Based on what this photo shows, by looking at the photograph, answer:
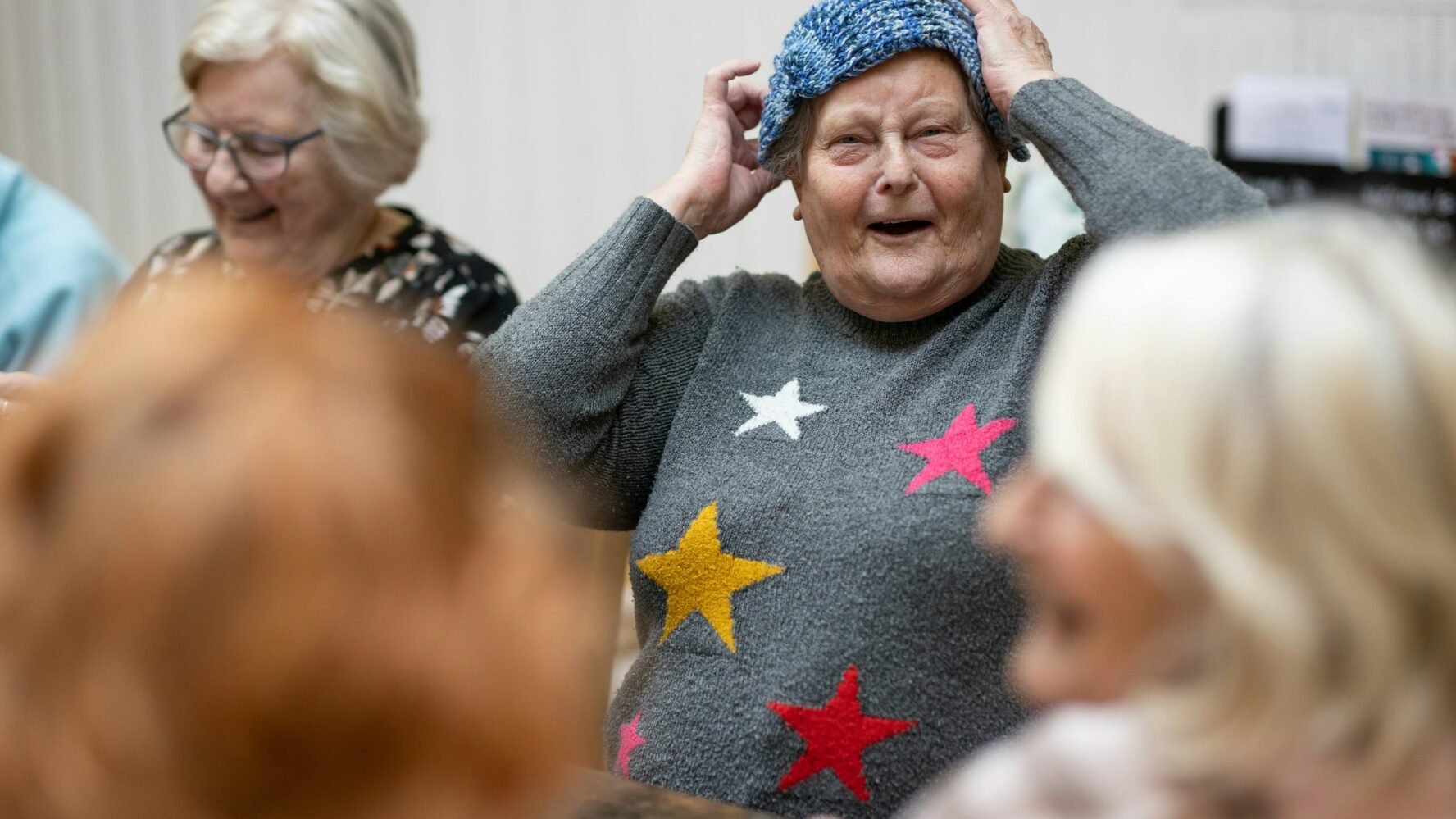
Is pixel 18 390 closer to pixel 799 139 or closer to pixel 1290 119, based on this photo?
pixel 799 139

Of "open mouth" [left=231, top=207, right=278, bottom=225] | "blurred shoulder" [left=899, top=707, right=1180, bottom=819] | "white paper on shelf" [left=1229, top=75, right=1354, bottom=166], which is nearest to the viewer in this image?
"blurred shoulder" [left=899, top=707, right=1180, bottom=819]

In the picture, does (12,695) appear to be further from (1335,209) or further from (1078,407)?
(1335,209)

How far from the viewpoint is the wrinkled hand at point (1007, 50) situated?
1333 mm

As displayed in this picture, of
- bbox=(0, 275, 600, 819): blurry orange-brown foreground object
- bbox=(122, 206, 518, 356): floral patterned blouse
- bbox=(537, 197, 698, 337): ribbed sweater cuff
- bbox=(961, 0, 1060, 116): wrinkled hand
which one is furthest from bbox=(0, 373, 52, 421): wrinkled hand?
bbox=(961, 0, 1060, 116): wrinkled hand

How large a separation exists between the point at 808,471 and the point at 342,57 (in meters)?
1.16

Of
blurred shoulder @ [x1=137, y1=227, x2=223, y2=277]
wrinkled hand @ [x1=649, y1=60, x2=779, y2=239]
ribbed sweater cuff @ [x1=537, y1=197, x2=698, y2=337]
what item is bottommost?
blurred shoulder @ [x1=137, y1=227, x2=223, y2=277]

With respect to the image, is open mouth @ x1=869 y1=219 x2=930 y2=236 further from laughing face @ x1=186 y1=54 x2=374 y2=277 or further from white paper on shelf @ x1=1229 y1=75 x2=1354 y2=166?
white paper on shelf @ x1=1229 y1=75 x2=1354 y2=166

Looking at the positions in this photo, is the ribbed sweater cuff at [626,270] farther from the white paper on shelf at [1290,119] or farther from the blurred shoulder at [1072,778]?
the white paper on shelf at [1290,119]

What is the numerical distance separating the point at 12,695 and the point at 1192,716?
1.59ft

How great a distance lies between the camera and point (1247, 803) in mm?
561

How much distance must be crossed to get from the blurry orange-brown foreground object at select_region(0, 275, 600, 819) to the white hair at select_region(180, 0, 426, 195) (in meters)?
1.58

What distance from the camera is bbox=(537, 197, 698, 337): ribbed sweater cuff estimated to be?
4.81 ft

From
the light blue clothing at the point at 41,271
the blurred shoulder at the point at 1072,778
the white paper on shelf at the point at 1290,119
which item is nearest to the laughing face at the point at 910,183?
the blurred shoulder at the point at 1072,778

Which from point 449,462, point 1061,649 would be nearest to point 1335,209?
point 1061,649
